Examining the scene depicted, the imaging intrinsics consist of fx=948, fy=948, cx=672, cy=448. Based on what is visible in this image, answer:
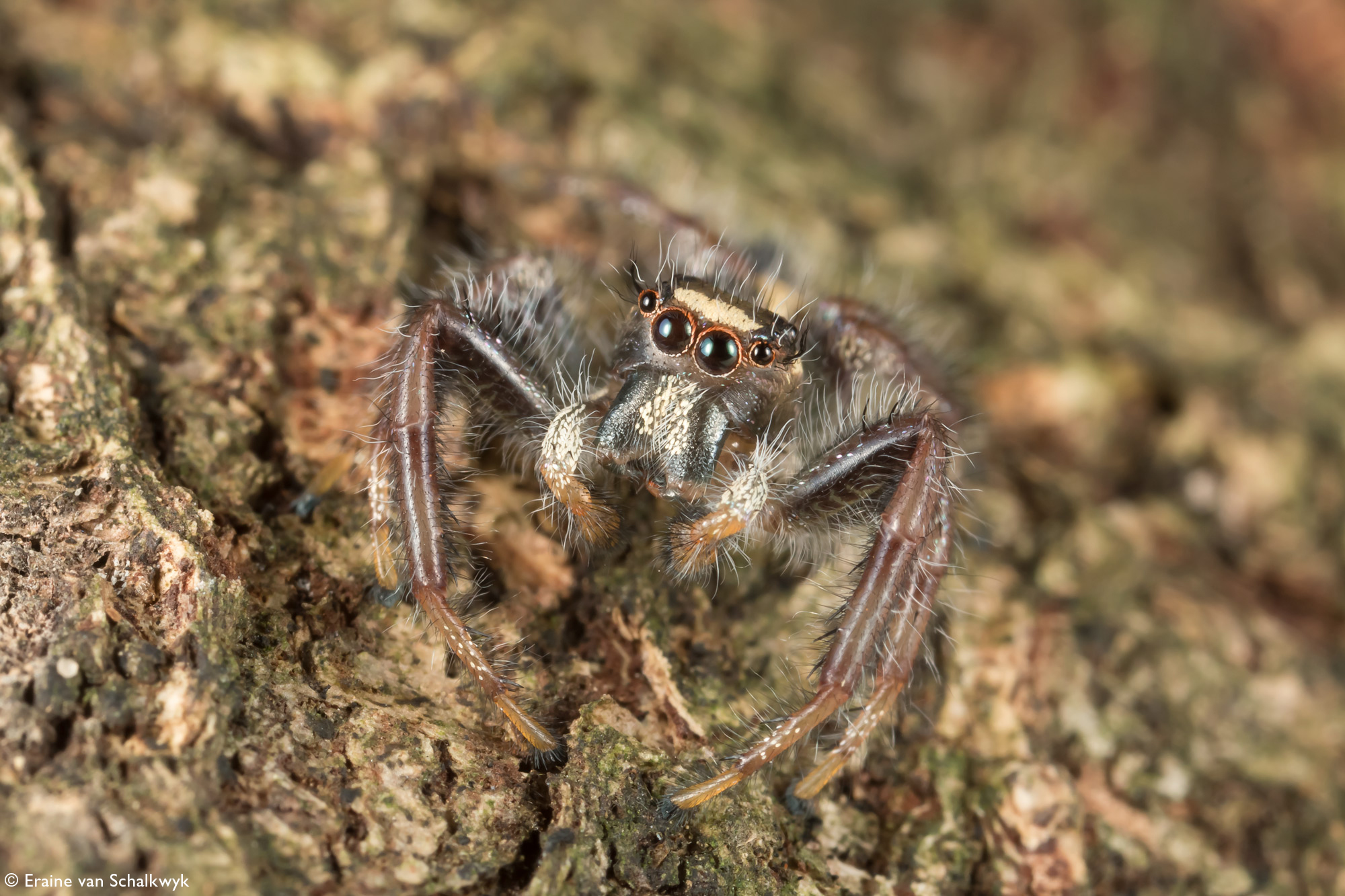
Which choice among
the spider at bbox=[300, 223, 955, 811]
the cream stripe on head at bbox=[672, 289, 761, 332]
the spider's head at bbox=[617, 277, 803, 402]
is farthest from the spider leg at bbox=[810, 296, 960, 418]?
the cream stripe on head at bbox=[672, 289, 761, 332]

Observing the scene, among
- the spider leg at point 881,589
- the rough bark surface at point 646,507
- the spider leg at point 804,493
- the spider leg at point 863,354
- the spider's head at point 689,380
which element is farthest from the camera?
the spider leg at point 863,354

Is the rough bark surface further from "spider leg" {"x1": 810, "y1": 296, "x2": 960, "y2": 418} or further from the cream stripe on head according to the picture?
the cream stripe on head

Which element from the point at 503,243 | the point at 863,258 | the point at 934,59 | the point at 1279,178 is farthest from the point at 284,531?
the point at 1279,178

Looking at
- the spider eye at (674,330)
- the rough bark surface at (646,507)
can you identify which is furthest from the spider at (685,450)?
the rough bark surface at (646,507)

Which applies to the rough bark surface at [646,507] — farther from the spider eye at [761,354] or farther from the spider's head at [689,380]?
the spider eye at [761,354]

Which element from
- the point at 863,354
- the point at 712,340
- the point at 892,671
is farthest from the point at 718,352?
the point at 892,671

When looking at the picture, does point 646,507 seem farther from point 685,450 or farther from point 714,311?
point 714,311
